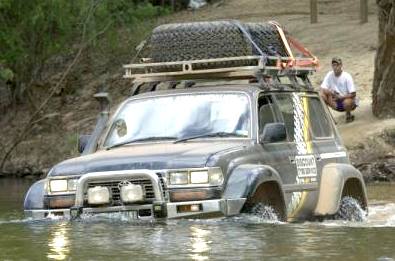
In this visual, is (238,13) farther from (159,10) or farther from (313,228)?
(313,228)

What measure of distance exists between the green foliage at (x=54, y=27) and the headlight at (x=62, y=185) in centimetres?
1639

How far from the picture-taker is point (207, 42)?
11977 mm

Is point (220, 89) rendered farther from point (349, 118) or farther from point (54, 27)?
point (54, 27)

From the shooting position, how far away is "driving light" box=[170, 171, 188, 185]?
9.70 meters

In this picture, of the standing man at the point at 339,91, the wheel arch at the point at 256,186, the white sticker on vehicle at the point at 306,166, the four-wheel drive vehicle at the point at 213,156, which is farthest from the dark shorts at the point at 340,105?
the wheel arch at the point at 256,186

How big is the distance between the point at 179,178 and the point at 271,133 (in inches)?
53.7

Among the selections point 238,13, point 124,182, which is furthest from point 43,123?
point 124,182

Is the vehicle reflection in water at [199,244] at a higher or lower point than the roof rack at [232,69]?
lower

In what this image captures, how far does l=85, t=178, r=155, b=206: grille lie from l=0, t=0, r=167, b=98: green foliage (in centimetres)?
1682

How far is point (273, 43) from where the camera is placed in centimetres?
1234

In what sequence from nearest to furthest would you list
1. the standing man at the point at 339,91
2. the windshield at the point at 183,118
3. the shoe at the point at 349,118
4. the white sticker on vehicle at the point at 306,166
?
the windshield at the point at 183,118 → the white sticker on vehicle at the point at 306,166 → the standing man at the point at 339,91 → the shoe at the point at 349,118

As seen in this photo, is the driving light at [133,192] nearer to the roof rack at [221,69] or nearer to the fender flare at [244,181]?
the fender flare at [244,181]

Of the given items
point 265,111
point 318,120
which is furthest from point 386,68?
point 265,111

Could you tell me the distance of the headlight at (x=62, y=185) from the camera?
33.1 feet
